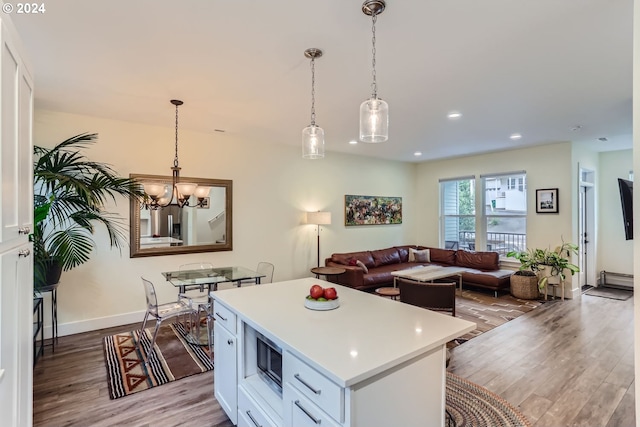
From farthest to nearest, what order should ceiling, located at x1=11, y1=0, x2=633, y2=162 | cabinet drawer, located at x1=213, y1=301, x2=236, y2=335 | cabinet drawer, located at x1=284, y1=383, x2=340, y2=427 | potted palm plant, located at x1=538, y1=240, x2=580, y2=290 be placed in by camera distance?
potted palm plant, located at x1=538, y1=240, x2=580, y2=290 → cabinet drawer, located at x1=213, y1=301, x2=236, y2=335 → ceiling, located at x1=11, y1=0, x2=633, y2=162 → cabinet drawer, located at x1=284, y1=383, x2=340, y2=427

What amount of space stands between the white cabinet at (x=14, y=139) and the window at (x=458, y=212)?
23.1 ft

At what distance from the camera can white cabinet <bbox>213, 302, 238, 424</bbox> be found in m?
2.03

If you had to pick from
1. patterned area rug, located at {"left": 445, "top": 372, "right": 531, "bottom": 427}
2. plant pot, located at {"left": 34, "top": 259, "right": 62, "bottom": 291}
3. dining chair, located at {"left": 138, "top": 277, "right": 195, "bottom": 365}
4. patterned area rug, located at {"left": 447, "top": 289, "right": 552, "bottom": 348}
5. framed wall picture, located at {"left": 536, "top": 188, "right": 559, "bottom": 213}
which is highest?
framed wall picture, located at {"left": 536, "top": 188, "right": 559, "bottom": 213}

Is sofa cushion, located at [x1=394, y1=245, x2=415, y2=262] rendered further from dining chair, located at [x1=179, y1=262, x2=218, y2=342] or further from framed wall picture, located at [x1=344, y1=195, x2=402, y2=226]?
dining chair, located at [x1=179, y1=262, x2=218, y2=342]

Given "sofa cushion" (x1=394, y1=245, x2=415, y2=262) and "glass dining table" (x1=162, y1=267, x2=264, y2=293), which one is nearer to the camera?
"glass dining table" (x1=162, y1=267, x2=264, y2=293)

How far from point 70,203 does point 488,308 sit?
19.0ft

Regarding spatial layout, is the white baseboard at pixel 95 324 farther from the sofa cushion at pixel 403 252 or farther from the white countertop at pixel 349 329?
the sofa cushion at pixel 403 252

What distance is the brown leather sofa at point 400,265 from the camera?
18.2 ft

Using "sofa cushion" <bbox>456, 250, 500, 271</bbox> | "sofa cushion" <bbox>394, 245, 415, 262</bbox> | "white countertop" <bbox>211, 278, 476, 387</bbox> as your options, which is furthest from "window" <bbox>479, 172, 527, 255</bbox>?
"white countertop" <bbox>211, 278, 476, 387</bbox>

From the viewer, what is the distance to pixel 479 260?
624cm

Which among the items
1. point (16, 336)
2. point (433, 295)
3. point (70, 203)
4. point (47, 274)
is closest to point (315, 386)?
point (16, 336)

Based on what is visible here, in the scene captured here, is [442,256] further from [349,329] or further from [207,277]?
[349,329]

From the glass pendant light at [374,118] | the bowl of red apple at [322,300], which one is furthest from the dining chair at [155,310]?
the glass pendant light at [374,118]

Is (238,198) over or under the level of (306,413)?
over
